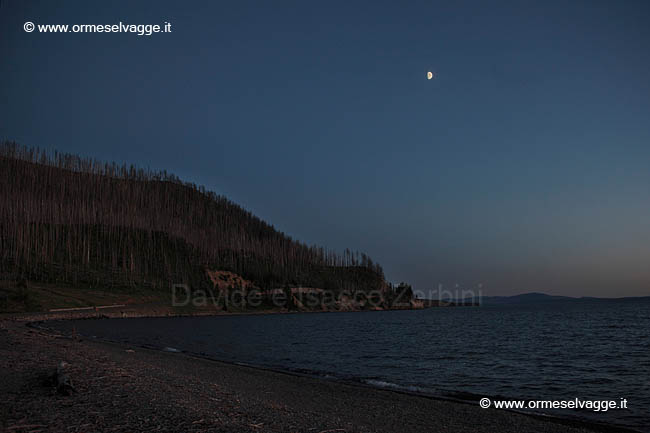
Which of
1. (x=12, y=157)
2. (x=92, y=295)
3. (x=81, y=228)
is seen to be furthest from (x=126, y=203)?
(x=92, y=295)

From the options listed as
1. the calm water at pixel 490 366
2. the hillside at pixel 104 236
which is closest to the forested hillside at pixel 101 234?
the hillside at pixel 104 236

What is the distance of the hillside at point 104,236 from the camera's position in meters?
108

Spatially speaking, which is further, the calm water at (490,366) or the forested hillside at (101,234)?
the forested hillside at (101,234)

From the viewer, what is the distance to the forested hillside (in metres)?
108

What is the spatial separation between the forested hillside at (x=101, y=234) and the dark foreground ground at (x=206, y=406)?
88808 millimetres

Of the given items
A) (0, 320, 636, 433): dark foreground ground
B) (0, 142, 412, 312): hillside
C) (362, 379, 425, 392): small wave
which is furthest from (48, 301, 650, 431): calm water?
(0, 142, 412, 312): hillside

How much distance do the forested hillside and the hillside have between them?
292mm

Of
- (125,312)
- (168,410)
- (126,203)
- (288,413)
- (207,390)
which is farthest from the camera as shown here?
(126,203)

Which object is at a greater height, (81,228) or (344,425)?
(81,228)

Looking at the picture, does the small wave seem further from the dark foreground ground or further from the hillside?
the hillside

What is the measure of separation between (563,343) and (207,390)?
141 ft

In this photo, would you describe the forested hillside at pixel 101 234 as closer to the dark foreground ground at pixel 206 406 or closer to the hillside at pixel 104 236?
the hillside at pixel 104 236

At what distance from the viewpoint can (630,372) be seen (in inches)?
1107

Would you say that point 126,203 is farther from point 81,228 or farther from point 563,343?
point 563,343
